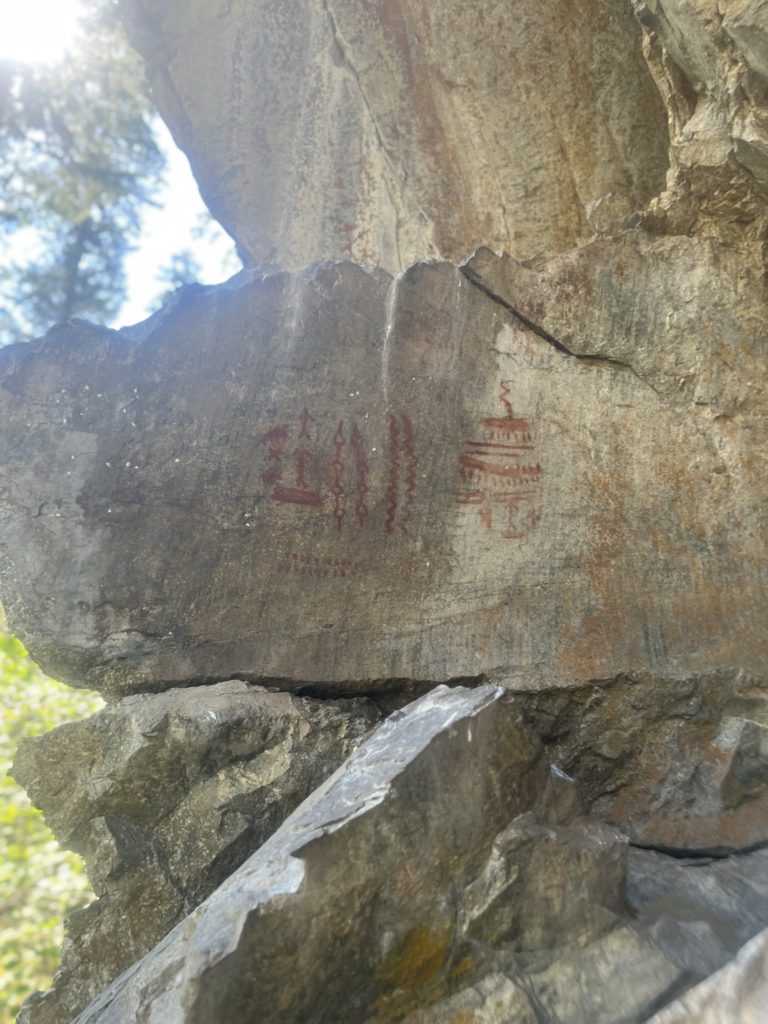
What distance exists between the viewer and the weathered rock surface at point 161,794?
269 cm

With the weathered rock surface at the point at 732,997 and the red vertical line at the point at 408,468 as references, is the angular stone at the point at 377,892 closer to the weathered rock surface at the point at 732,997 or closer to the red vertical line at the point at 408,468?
the weathered rock surface at the point at 732,997

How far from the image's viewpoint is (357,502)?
323cm

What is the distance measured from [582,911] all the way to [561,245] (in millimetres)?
3558

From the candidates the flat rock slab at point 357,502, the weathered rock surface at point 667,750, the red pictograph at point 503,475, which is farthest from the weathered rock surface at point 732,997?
the red pictograph at point 503,475

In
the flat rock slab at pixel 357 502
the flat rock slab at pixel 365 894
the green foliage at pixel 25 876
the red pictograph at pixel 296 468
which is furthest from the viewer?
the green foliage at pixel 25 876

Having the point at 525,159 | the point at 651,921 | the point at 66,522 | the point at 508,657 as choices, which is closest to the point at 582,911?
the point at 651,921

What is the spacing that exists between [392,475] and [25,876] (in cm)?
735

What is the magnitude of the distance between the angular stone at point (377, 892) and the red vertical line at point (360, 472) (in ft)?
3.81

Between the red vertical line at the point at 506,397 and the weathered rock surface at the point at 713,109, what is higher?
the weathered rock surface at the point at 713,109

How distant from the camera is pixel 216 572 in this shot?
10.1ft

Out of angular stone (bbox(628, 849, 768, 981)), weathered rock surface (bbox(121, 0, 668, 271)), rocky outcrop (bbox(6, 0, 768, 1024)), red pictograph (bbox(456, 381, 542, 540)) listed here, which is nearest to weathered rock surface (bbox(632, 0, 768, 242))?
rocky outcrop (bbox(6, 0, 768, 1024))

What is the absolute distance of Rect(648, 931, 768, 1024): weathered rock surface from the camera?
1629mm

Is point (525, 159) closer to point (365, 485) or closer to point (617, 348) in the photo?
point (617, 348)

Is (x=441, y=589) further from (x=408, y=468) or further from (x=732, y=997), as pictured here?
(x=732, y=997)
